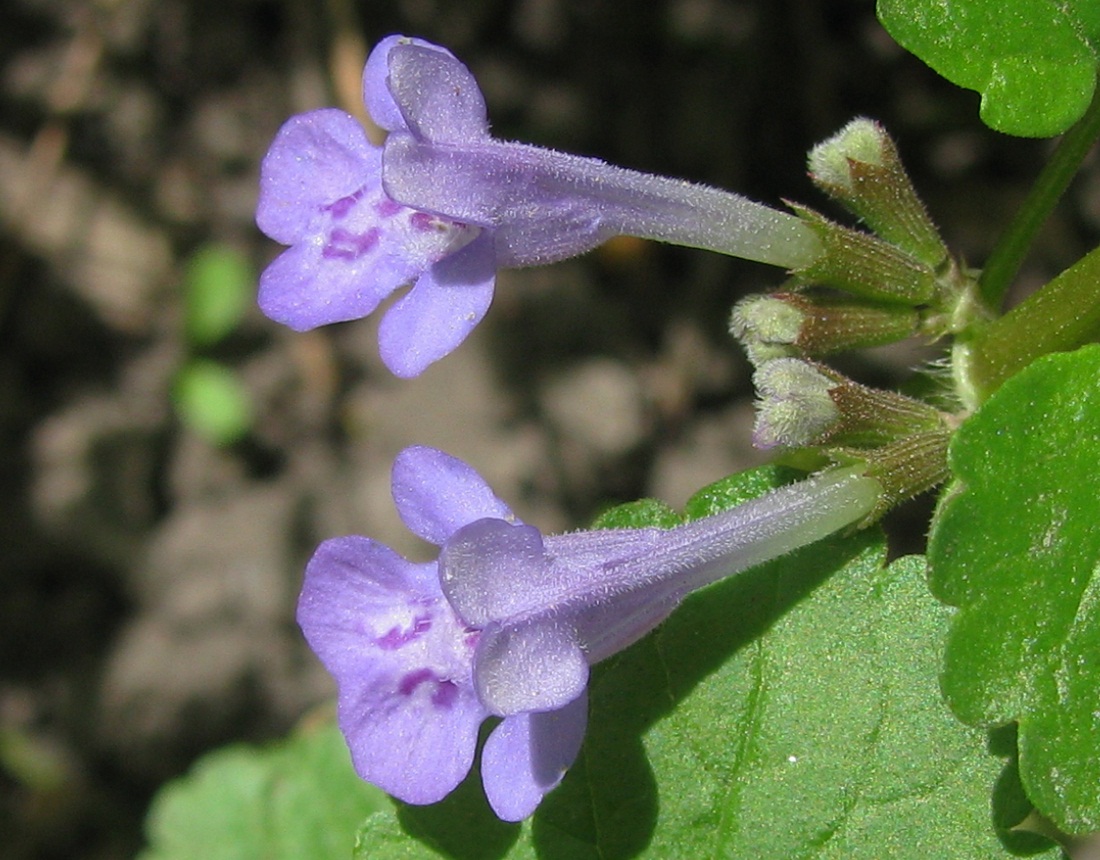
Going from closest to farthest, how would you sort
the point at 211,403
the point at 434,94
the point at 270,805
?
1. the point at 434,94
2. the point at 270,805
3. the point at 211,403

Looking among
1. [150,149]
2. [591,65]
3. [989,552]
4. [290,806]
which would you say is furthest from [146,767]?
[989,552]

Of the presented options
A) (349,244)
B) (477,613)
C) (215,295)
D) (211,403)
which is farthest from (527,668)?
(215,295)

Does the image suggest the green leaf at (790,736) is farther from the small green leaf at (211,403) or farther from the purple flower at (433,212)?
the small green leaf at (211,403)

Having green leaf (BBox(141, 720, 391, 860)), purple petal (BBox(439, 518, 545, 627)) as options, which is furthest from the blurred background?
purple petal (BBox(439, 518, 545, 627))

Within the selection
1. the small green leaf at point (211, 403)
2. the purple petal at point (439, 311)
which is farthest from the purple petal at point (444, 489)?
the small green leaf at point (211, 403)

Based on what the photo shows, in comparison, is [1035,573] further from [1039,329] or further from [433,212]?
[433,212]

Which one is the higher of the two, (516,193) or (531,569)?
(516,193)

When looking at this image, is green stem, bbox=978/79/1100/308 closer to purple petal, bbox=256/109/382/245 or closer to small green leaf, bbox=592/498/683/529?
small green leaf, bbox=592/498/683/529
